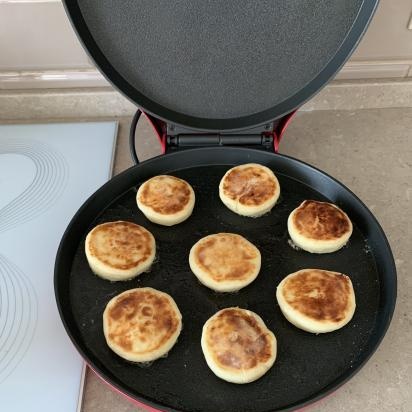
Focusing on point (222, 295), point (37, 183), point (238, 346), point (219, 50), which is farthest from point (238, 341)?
point (37, 183)

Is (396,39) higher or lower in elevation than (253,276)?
higher

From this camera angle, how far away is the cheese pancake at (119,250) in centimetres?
88

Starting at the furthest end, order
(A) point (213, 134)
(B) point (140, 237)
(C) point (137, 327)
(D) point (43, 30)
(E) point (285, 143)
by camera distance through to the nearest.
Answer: (E) point (285, 143) → (D) point (43, 30) → (A) point (213, 134) → (B) point (140, 237) → (C) point (137, 327)

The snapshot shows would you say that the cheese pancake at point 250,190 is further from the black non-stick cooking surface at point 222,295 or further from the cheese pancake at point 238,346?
the cheese pancake at point 238,346

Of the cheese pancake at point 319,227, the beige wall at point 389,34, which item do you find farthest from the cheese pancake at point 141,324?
the beige wall at point 389,34

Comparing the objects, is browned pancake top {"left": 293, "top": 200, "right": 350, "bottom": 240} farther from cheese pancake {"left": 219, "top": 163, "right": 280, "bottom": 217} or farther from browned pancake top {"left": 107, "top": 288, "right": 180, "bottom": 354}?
browned pancake top {"left": 107, "top": 288, "right": 180, "bottom": 354}

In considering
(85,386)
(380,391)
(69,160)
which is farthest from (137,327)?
(69,160)

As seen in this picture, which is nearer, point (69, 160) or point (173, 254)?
point (173, 254)

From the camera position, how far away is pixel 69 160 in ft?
3.91

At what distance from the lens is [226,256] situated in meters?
0.90

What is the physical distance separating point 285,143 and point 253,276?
1.70 ft

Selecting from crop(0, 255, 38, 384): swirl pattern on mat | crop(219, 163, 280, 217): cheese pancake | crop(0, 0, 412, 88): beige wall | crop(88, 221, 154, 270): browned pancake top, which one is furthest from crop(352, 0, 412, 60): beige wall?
crop(0, 255, 38, 384): swirl pattern on mat

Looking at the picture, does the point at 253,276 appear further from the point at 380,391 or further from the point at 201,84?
the point at 201,84

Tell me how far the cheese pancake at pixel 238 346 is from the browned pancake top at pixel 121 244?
0.61 ft
